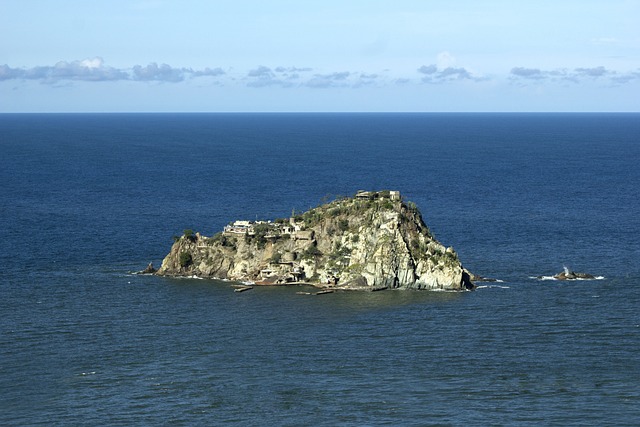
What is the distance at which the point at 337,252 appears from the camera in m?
129

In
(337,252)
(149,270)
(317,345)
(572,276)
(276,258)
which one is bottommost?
(317,345)

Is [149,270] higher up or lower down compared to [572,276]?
lower down

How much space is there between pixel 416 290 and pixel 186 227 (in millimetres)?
55800

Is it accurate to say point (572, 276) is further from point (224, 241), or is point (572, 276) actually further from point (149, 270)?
point (149, 270)

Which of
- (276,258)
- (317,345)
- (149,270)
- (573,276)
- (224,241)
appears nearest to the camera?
(317,345)

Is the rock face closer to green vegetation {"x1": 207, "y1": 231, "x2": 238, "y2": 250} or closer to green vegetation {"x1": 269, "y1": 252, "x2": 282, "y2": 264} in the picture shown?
green vegetation {"x1": 207, "y1": 231, "x2": 238, "y2": 250}

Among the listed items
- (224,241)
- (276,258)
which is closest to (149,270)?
(224,241)

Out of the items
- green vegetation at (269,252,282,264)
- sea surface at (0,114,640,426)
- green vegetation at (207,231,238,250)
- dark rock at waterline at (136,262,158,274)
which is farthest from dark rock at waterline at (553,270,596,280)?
dark rock at waterline at (136,262,158,274)

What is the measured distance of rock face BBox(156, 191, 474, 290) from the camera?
12494cm

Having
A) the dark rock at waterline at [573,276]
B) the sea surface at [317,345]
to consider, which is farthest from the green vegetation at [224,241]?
the dark rock at waterline at [573,276]

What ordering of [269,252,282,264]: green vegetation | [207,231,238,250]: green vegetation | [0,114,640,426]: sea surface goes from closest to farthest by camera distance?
[0,114,640,426]: sea surface < [269,252,282,264]: green vegetation < [207,231,238,250]: green vegetation

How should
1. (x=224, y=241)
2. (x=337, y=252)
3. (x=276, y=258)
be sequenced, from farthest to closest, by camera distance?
1. (x=224, y=241)
2. (x=276, y=258)
3. (x=337, y=252)

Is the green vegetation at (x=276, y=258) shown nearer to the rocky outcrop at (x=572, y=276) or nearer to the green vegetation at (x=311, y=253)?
the green vegetation at (x=311, y=253)

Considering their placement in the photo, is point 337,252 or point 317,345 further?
point 337,252
